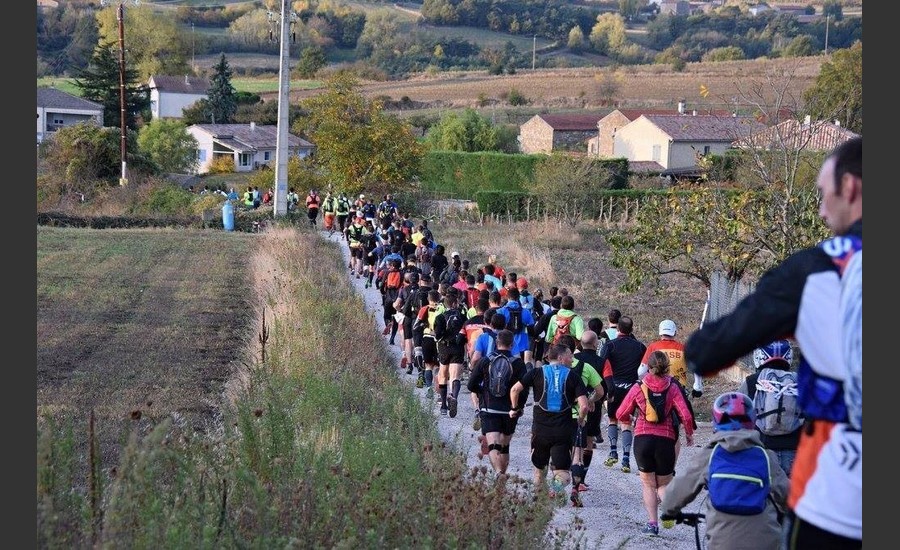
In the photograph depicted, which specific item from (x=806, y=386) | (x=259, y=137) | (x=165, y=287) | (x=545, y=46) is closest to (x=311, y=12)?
(x=545, y=46)

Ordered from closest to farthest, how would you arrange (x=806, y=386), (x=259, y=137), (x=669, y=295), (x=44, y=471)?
(x=806, y=386)
(x=44, y=471)
(x=669, y=295)
(x=259, y=137)

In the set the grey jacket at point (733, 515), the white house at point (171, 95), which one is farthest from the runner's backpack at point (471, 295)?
the white house at point (171, 95)

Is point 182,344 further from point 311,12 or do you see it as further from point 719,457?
point 311,12

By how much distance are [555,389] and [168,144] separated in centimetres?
6502

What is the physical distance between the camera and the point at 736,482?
627 cm

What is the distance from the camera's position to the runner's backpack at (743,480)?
20.5 feet

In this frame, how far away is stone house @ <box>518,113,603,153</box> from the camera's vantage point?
258 feet

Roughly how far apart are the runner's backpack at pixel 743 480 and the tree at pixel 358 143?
4429 centimetres

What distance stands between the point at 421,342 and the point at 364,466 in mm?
8020

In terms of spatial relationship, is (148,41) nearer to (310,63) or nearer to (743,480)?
(310,63)

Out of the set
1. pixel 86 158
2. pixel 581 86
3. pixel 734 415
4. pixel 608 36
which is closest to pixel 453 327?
pixel 734 415

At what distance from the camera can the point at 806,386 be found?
3270mm

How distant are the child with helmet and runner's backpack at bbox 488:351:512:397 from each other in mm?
4463

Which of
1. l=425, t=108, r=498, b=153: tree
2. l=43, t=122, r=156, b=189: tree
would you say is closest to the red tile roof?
l=425, t=108, r=498, b=153: tree
